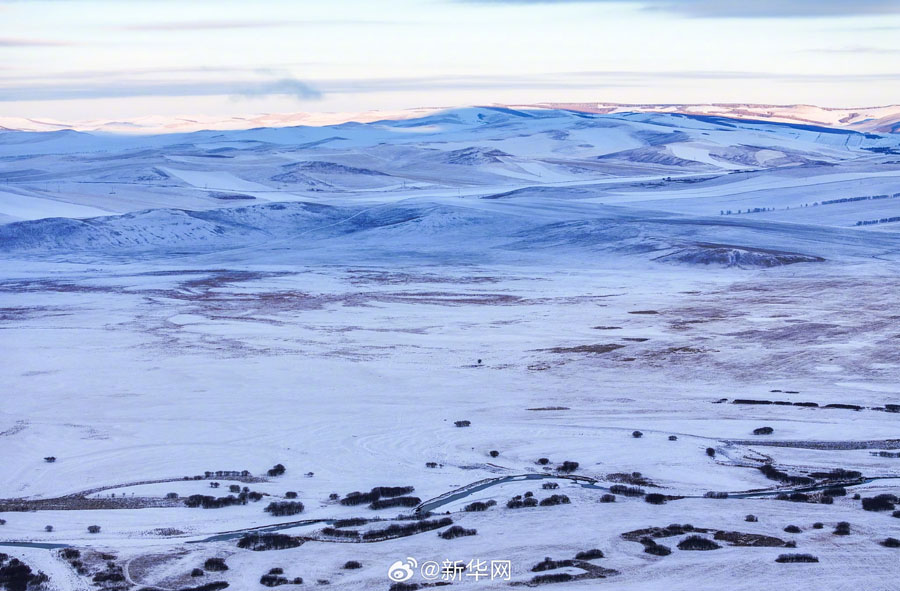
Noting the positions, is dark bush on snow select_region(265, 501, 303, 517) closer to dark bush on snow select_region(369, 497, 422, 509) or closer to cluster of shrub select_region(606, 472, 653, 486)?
dark bush on snow select_region(369, 497, 422, 509)

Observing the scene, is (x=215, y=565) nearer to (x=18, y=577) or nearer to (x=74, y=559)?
(x=74, y=559)

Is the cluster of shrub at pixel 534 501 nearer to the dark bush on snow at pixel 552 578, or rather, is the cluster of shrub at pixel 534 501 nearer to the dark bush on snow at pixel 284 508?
the dark bush on snow at pixel 284 508

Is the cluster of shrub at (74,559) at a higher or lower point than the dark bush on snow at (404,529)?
higher

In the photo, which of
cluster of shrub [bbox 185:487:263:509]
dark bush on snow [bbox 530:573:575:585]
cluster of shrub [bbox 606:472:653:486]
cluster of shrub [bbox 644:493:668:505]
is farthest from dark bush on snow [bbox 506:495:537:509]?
cluster of shrub [bbox 185:487:263:509]

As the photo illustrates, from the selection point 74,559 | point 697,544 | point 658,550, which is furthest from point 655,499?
point 74,559

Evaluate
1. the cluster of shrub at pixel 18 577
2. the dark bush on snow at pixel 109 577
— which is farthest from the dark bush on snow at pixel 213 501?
the cluster of shrub at pixel 18 577

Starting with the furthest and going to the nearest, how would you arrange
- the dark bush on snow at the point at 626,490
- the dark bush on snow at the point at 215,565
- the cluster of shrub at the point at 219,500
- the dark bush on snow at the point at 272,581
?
the dark bush on snow at the point at 626,490, the cluster of shrub at the point at 219,500, the dark bush on snow at the point at 215,565, the dark bush on snow at the point at 272,581
